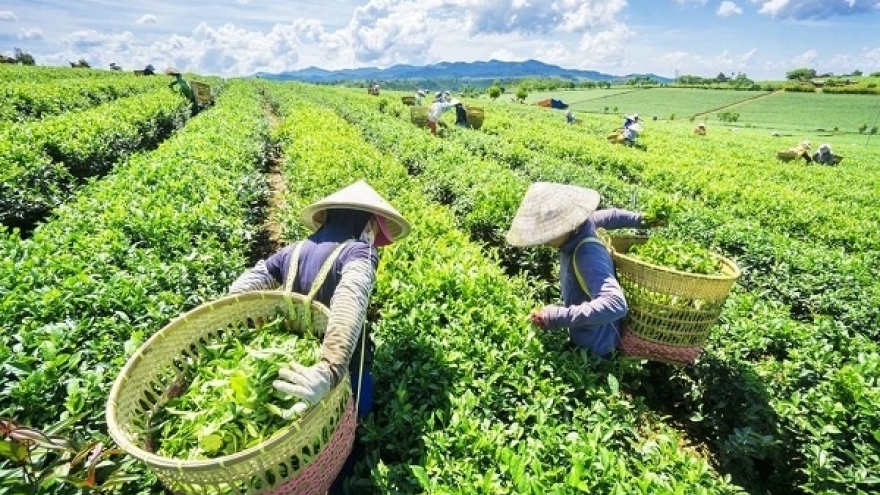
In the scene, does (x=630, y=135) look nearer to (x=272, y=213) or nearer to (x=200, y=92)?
(x=272, y=213)

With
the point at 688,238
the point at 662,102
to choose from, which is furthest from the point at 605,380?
the point at 662,102

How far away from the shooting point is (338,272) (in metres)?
2.60

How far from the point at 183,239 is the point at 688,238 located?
686 centimetres

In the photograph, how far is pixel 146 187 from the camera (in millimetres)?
5523

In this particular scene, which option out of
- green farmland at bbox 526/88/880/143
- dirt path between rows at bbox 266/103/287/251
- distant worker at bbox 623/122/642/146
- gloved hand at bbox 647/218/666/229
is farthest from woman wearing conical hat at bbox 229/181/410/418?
green farmland at bbox 526/88/880/143

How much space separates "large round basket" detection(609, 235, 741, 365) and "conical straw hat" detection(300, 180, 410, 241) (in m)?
1.61

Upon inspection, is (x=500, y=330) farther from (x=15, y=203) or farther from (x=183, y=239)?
(x=15, y=203)

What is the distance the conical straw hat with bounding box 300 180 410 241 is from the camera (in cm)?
285

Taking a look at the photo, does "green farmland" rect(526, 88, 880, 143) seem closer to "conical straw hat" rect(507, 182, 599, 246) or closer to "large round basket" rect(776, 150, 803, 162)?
"large round basket" rect(776, 150, 803, 162)

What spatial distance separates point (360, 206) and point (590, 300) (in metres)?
1.70

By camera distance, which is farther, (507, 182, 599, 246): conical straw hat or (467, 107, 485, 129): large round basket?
(467, 107, 485, 129): large round basket

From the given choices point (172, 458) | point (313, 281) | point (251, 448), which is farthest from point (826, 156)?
point (172, 458)

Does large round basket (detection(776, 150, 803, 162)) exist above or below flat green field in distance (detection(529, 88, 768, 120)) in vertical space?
below

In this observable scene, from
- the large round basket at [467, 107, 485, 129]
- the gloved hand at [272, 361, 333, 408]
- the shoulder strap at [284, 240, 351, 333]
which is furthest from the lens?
the large round basket at [467, 107, 485, 129]
